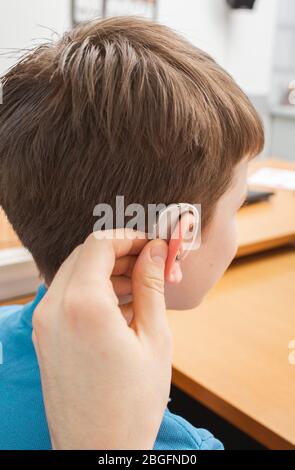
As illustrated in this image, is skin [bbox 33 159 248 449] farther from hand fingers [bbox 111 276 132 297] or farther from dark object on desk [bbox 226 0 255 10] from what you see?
dark object on desk [bbox 226 0 255 10]

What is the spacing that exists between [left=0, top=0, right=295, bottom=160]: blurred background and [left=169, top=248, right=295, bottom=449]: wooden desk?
52.9 inches

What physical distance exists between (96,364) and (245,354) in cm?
49

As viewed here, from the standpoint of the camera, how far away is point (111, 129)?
1.93 feet

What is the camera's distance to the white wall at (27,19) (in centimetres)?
194

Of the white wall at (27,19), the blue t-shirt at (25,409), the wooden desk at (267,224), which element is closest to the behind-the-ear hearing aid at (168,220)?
the blue t-shirt at (25,409)

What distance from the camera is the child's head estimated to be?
23.4 inches

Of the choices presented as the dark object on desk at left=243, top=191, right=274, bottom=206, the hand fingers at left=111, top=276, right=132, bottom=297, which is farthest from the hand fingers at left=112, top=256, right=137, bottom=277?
the dark object on desk at left=243, top=191, right=274, bottom=206

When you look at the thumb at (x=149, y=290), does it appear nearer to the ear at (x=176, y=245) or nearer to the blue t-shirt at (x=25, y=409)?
the ear at (x=176, y=245)

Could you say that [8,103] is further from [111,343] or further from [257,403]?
[257,403]

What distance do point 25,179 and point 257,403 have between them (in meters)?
0.46

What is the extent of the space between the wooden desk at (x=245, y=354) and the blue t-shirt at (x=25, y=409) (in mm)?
88

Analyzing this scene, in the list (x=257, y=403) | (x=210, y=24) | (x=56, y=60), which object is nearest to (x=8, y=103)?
(x=56, y=60)

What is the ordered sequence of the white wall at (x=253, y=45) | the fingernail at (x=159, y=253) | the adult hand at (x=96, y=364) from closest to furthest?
the adult hand at (x=96, y=364) → the fingernail at (x=159, y=253) → the white wall at (x=253, y=45)
